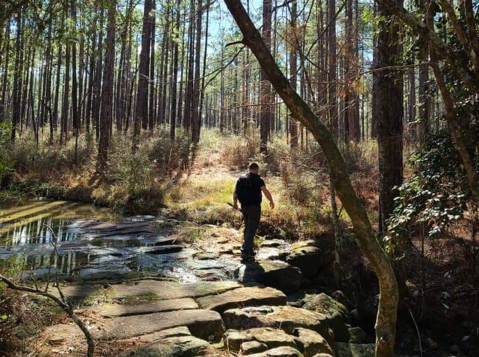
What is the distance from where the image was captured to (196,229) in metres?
10.6

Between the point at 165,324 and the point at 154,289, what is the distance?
4.66ft

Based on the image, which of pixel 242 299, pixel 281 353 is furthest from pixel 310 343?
pixel 242 299

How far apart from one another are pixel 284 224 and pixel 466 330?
15.5 ft

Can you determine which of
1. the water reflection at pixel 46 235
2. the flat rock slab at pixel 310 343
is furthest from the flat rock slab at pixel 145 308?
the flat rock slab at pixel 310 343

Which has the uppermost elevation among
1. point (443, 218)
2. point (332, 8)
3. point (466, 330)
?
point (332, 8)

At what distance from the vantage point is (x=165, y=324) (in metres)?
4.82

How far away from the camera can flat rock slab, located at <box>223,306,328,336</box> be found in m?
5.11

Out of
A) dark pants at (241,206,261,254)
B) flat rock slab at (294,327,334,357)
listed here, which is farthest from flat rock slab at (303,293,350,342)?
dark pants at (241,206,261,254)

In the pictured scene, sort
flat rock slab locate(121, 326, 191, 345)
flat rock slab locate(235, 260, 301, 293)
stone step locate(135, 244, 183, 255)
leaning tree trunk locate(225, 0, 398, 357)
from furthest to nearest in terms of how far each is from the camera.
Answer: stone step locate(135, 244, 183, 255)
flat rock slab locate(235, 260, 301, 293)
flat rock slab locate(121, 326, 191, 345)
leaning tree trunk locate(225, 0, 398, 357)

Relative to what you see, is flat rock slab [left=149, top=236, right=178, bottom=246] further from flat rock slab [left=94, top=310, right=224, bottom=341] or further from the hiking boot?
flat rock slab [left=94, top=310, right=224, bottom=341]

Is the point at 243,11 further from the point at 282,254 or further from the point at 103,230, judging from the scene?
the point at 103,230

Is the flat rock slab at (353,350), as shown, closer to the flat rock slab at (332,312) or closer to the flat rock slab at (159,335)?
the flat rock slab at (332,312)

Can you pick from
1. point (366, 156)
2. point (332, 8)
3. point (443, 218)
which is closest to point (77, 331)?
point (443, 218)

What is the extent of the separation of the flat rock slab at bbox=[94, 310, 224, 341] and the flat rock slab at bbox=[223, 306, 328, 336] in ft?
0.66
